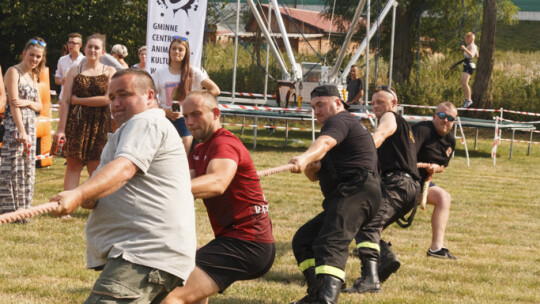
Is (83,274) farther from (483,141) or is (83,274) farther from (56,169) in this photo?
(483,141)

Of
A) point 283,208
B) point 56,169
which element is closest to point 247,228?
point 283,208

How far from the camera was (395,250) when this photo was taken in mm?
7832

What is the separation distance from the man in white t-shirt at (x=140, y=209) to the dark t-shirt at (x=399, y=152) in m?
3.37

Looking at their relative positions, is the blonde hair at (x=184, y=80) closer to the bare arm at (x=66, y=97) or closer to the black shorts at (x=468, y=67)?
the bare arm at (x=66, y=97)

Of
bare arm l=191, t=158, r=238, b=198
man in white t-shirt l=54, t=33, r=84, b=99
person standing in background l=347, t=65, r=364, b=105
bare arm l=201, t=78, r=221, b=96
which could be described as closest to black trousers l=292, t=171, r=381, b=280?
bare arm l=191, t=158, r=238, b=198

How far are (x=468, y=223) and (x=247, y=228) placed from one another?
19.7 ft

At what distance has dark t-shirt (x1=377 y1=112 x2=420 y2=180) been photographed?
21.4 feet

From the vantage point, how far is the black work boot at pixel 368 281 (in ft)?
19.6

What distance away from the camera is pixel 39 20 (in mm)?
32281

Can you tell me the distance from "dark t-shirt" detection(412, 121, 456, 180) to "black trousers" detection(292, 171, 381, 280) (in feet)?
6.46

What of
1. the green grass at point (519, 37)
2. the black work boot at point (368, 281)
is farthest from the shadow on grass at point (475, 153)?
the green grass at point (519, 37)

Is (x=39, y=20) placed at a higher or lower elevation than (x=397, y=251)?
higher

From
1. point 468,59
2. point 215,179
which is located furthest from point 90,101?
point 468,59

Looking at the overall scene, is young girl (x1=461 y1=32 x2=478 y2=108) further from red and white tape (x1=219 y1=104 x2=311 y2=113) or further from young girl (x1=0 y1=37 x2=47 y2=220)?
young girl (x1=0 y1=37 x2=47 y2=220)
